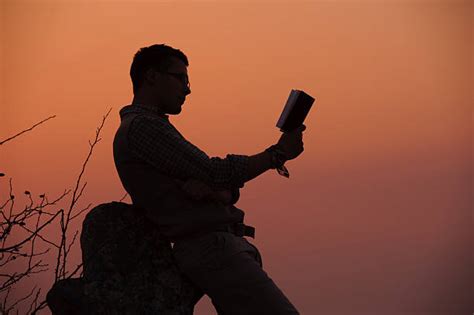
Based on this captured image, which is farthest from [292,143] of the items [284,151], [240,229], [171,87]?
[171,87]

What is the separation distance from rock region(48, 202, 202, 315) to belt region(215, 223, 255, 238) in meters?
0.40

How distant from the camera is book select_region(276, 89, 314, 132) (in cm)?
355

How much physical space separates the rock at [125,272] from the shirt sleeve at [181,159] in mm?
464

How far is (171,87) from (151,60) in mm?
186

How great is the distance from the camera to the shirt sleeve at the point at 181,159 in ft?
11.2

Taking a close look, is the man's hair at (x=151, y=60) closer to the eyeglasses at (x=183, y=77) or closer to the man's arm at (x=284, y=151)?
the eyeglasses at (x=183, y=77)

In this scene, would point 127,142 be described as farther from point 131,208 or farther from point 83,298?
point 83,298

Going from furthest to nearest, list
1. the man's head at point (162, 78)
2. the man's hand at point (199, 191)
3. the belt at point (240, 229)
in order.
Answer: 1. the man's head at point (162, 78)
2. the belt at point (240, 229)
3. the man's hand at point (199, 191)

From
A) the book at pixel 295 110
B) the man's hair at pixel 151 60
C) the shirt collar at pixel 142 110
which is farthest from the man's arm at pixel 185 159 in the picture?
→ the man's hair at pixel 151 60

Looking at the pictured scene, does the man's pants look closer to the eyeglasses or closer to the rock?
Result: the rock

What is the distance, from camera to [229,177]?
11.3 ft

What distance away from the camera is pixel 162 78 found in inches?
145

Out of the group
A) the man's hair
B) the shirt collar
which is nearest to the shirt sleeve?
the shirt collar

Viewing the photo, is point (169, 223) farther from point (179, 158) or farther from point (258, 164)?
point (258, 164)
